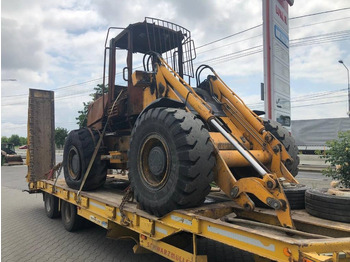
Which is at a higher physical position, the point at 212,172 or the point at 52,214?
the point at 212,172

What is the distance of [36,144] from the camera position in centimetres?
880

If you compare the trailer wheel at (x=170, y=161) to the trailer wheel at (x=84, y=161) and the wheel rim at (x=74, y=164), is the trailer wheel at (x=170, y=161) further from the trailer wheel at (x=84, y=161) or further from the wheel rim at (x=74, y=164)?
the wheel rim at (x=74, y=164)

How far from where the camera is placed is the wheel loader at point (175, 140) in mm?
3504

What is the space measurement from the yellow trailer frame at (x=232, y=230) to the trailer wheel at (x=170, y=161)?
175 millimetres

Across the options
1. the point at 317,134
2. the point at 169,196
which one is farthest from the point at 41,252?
the point at 317,134

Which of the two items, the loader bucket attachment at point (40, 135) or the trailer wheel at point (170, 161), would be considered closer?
the trailer wheel at point (170, 161)

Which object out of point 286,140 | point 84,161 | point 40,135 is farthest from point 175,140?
point 40,135

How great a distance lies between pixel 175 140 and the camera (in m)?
3.61

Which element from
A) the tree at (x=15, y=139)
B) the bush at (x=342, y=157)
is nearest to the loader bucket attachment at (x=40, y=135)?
the bush at (x=342, y=157)

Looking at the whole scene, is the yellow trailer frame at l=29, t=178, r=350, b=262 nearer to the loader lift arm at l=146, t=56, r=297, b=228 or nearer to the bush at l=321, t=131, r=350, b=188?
the loader lift arm at l=146, t=56, r=297, b=228

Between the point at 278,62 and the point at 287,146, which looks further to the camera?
the point at 278,62

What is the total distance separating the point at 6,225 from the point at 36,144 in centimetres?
228

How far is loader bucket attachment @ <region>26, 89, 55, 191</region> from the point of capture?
872cm

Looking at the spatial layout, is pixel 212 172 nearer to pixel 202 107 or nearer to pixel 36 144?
pixel 202 107
